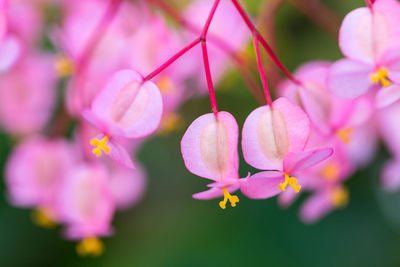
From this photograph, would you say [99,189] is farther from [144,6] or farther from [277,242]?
[277,242]

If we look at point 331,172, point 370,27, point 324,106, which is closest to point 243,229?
point 331,172

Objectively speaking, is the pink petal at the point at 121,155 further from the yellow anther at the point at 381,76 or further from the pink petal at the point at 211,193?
the yellow anther at the point at 381,76

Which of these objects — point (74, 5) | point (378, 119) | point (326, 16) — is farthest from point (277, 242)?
point (74, 5)

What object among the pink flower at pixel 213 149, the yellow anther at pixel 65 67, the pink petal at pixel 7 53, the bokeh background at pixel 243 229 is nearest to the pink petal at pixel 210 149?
the pink flower at pixel 213 149

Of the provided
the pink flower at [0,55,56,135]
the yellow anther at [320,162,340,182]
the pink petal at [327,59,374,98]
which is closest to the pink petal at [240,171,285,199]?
the pink petal at [327,59,374,98]

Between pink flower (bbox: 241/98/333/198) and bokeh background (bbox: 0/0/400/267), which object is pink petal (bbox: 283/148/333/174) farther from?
bokeh background (bbox: 0/0/400/267)

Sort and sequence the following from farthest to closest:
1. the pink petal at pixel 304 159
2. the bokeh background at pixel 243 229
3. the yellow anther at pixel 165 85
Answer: the bokeh background at pixel 243 229 → the yellow anther at pixel 165 85 → the pink petal at pixel 304 159

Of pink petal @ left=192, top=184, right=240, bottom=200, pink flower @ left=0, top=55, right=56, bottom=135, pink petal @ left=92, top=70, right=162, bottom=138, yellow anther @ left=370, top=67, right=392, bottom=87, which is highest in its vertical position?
pink flower @ left=0, top=55, right=56, bottom=135
